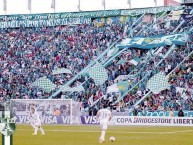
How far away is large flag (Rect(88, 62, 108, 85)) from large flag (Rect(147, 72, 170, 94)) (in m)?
5.75

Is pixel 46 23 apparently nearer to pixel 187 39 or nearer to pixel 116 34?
pixel 116 34

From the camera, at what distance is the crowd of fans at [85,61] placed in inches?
2079

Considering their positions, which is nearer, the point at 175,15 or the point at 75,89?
the point at 75,89

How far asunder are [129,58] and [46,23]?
15662 millimetres

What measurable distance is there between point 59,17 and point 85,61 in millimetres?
10678

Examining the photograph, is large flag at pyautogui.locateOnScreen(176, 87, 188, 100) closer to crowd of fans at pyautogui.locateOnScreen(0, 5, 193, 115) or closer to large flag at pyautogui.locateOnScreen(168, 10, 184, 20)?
crowd of fans at pyautogui.locateOnScreen(0, 5, 193, 115)

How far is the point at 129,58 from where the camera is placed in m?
59.2

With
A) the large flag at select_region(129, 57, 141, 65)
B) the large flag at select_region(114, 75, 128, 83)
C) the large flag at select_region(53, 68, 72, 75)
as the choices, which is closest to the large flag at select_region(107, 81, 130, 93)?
the large flag at select_region(114, 75, 128, 83)

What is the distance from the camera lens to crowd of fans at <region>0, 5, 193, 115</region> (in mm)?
52812

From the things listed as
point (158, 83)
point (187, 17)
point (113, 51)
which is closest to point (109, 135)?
point (158, 83)

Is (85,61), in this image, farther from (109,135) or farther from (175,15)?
(109,135)

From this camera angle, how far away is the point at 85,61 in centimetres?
6188

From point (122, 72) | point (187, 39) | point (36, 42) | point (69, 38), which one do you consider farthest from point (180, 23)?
point (36, 42)

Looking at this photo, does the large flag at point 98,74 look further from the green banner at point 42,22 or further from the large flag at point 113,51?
the green banner at point 42,22
